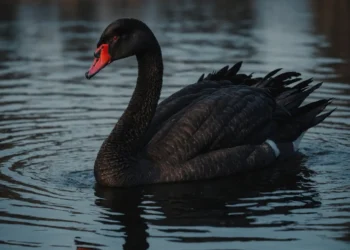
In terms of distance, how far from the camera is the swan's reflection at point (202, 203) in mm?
8156

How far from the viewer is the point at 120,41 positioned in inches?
386

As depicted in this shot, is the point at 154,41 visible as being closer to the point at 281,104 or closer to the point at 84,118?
the point at 281,104

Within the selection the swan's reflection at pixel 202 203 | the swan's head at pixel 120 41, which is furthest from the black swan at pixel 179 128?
the swan's reflection at pixel 202 203

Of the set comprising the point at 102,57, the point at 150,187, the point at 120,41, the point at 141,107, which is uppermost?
the point at 120,41

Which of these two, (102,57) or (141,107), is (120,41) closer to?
(102,57)

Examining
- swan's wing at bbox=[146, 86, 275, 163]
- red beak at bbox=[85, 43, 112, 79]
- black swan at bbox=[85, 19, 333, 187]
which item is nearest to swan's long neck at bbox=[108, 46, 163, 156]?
black swan at bbox=[85, 19, 333, 187]

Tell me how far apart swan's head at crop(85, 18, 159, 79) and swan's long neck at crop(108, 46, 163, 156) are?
21cm

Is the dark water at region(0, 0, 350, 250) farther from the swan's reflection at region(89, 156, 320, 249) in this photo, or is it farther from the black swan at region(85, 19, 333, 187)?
the black swan at region(85, 19, 333, 187)

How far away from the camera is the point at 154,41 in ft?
33.0

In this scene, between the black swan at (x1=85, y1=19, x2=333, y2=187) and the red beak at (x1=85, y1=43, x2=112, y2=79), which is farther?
the black swan at (x1=85, y1=19, x2=333, y2=187)

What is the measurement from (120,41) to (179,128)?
1.22 m

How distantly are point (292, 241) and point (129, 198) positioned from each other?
2.31 metres

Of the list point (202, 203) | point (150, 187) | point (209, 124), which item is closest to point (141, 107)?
point (209, 124)

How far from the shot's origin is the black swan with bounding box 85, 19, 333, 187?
984 centimetres
